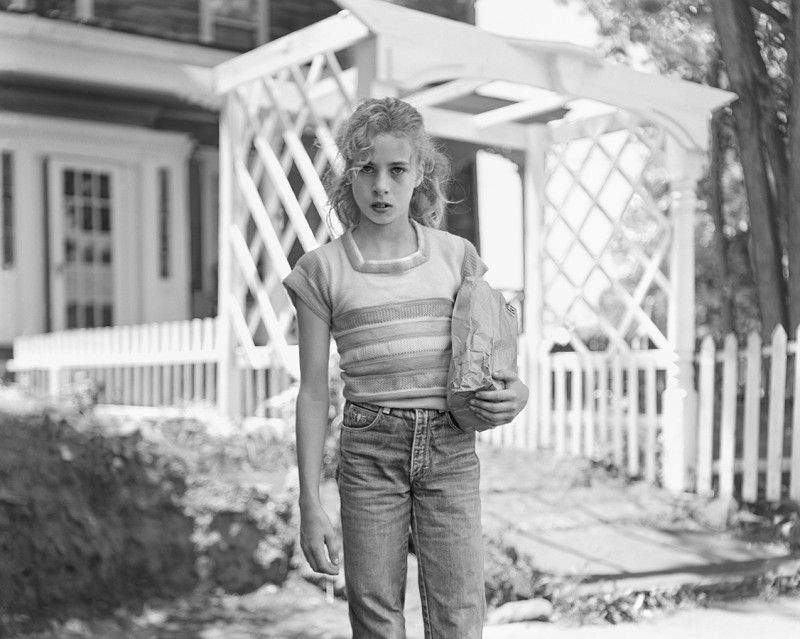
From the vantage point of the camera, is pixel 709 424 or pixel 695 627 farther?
pixel 709 424

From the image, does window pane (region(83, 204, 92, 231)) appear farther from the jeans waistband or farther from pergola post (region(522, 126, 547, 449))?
the jeans waistband

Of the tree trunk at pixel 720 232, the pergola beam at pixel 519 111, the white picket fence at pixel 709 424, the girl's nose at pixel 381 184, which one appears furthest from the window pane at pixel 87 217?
the girl's nose at pixel 381 184

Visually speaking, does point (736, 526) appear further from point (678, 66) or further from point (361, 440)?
point (678, 66)

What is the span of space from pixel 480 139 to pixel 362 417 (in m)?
7.87

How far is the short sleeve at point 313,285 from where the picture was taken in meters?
2.58

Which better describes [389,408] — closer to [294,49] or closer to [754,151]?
[294,49]

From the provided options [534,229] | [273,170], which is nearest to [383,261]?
[273,170]

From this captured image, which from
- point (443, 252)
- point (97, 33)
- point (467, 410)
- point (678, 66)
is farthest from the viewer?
point (678, 66)

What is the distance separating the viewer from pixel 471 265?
268 cm

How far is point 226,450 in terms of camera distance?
23.0ft

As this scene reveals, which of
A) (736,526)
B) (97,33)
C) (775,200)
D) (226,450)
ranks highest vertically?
(97,33)

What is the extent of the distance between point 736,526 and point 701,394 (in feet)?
3.75

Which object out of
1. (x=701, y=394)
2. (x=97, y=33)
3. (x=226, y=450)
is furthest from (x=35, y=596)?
(x=97, y=33)

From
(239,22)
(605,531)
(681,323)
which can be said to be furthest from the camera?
(239,22)
